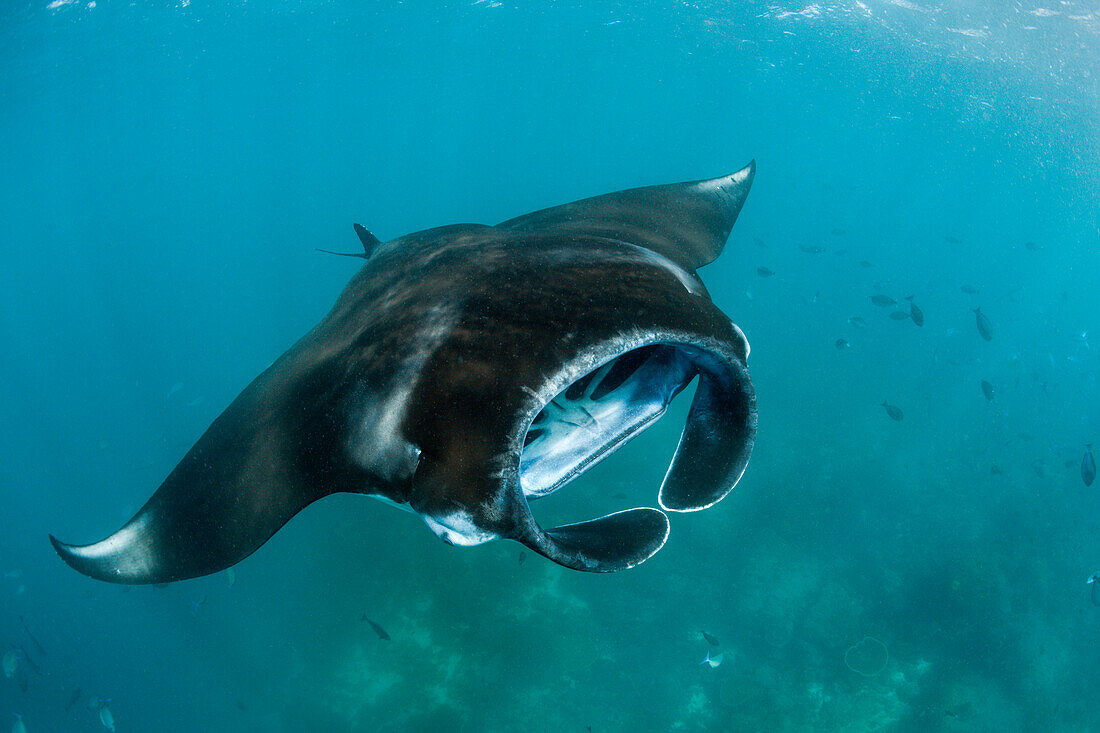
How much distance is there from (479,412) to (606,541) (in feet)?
1.79

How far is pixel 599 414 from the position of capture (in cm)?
234

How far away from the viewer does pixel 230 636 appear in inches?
504

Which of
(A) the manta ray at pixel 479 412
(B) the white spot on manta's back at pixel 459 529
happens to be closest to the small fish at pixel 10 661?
(A) the manta ray at pixel 479 412

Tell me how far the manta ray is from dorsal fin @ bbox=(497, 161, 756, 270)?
3.40 feet

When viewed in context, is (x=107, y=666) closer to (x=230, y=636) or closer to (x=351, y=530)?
(x=230, y=636)

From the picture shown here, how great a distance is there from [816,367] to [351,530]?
53.4 feet

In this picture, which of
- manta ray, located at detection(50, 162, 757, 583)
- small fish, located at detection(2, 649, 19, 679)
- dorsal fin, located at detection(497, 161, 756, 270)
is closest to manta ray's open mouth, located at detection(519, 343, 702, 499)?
manta ray, located at detection(50, 162, 757, 583)

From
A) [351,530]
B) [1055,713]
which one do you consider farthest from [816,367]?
[351,530]

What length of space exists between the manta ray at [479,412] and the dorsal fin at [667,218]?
3.40 feet

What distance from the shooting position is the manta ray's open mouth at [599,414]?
7.22 feet

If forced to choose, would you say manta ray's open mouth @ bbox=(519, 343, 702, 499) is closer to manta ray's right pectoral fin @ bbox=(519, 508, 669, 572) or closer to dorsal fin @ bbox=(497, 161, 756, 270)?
manta ray's right pectoral fin @ bbox=(519, 508, 669, 572)

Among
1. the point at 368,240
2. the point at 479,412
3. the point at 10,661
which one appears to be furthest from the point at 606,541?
the point at 10,661

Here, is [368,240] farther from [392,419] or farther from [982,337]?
[982,337]

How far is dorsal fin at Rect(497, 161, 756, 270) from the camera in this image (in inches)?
138
